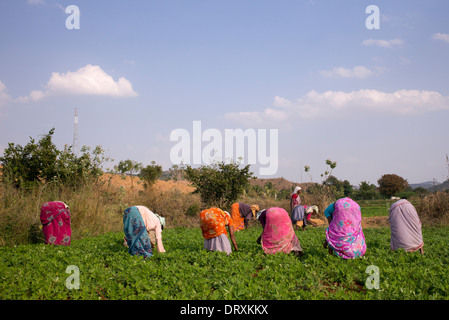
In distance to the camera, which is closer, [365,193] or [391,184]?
[365,193]

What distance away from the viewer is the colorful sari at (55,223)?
10.6 meters

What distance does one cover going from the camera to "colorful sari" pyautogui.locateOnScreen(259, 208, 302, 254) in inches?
336

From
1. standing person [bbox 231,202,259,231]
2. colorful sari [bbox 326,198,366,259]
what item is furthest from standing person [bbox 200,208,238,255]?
standing person [bbox 231,202,259,231]

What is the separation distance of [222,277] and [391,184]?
174 ft

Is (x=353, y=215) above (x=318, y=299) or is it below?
above

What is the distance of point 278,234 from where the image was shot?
336 inches

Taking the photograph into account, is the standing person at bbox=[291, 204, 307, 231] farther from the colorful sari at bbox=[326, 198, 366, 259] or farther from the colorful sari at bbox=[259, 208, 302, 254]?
the colorful sari at bbox=[326, 198, 366, 259]
